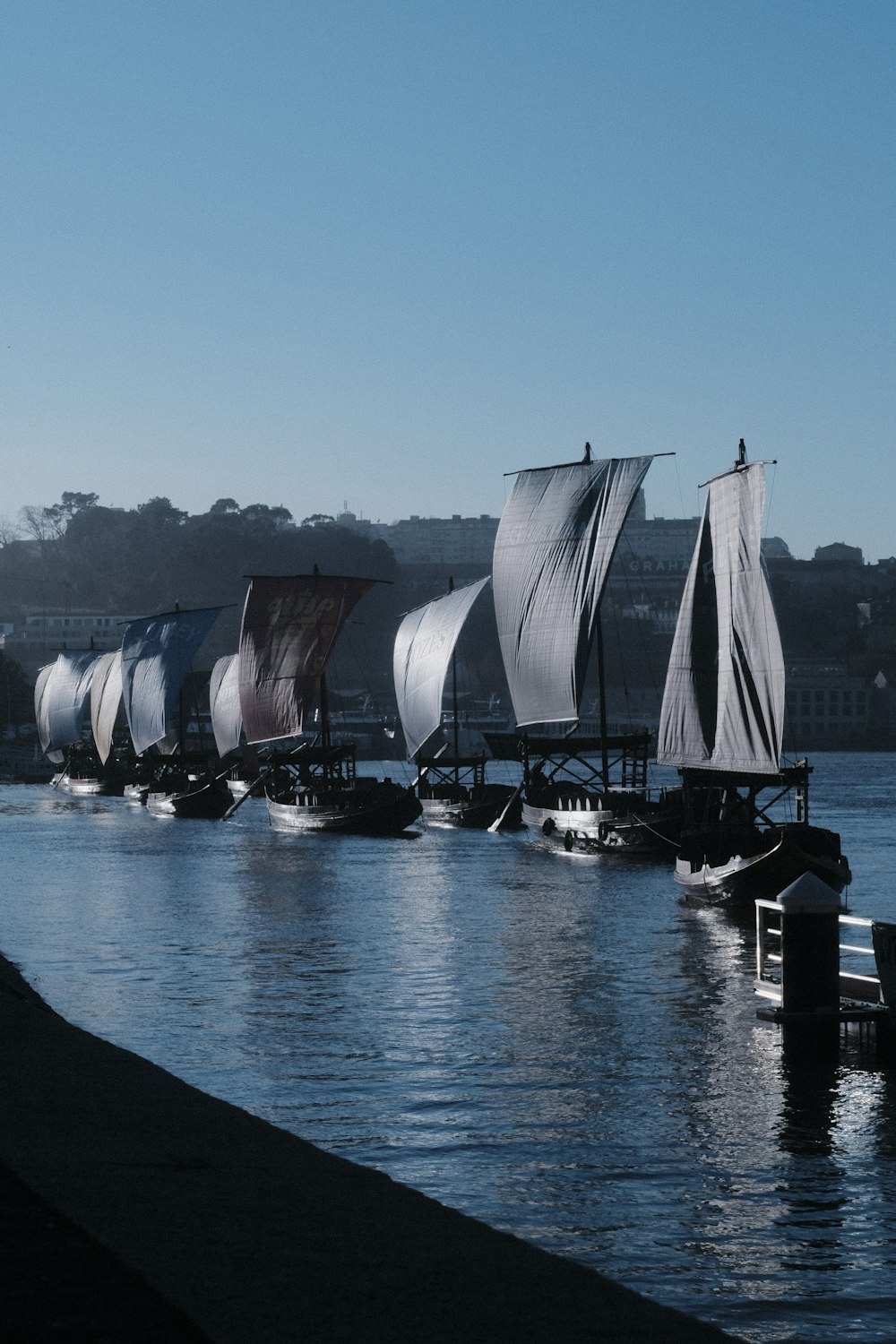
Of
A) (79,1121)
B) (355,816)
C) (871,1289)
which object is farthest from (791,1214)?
(355,816)

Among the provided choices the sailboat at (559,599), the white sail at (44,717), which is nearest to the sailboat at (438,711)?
the sailboat at (559,599)

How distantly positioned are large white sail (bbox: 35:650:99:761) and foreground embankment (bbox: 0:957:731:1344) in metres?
144

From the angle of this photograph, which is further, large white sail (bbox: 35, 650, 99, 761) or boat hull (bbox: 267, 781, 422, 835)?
large white sail (bbox: 35, 650, 99, 761)

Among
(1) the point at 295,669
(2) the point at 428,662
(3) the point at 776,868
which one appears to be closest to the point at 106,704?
(2) the point at 428,662

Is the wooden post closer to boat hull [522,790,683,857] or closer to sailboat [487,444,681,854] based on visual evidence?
boat hull [522,790,683,857]

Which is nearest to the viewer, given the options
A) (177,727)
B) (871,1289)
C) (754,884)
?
(871,1289)

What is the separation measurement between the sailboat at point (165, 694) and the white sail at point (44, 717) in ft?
163

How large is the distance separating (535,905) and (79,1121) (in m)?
36.0

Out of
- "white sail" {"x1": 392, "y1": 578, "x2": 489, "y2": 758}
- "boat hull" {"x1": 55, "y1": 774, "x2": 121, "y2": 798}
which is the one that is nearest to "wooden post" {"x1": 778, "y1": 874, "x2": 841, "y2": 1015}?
"white sail" {"x1": 392, "y1": 578, "x2": 489, "y2": 758}

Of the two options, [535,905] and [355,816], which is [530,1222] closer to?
[535,905]

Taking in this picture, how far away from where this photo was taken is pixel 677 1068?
21703 mm

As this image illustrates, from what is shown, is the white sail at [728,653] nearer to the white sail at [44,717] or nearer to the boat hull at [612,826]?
the boat hull at [612,826]

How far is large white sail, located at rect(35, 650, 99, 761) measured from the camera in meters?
158

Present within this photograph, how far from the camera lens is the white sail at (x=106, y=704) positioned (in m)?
136
